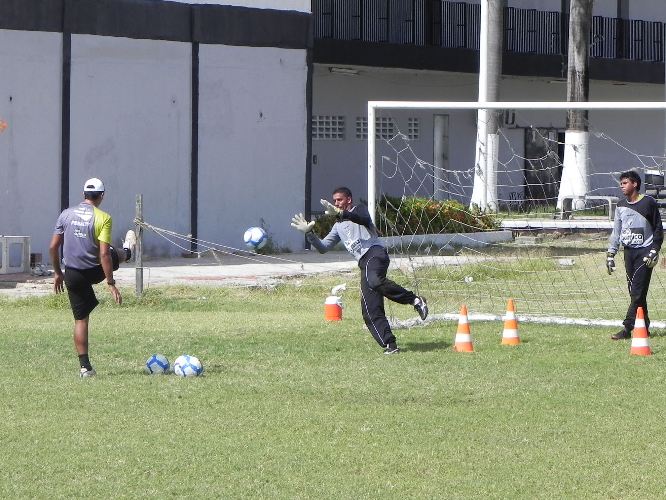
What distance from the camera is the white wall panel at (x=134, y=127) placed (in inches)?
968

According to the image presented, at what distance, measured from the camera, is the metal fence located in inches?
1302

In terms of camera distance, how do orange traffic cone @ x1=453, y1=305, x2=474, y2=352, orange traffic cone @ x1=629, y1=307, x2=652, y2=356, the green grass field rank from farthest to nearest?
1. orange traffic cone @ x1=453, y1=305, x2=474, y2=352
2. orange traffic cone @ x1=629, y1=307, x2=652, y2=356
3. the green grass field

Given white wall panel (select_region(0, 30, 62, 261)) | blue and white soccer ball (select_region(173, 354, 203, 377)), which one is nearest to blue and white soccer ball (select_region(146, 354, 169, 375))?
blue and white soccer ball (select_region(173, 354, 203, 377))

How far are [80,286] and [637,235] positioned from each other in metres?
5.94

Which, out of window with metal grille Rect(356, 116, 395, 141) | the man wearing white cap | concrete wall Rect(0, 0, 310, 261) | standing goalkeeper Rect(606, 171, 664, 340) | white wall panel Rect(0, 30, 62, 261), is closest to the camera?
the man wearing white cap

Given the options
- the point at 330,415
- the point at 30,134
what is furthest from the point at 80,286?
the point at 30,134

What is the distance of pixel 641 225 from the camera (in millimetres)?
14398

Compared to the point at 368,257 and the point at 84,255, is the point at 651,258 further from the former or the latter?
the point at 84,255

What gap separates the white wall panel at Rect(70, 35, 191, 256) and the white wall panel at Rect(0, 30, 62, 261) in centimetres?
39

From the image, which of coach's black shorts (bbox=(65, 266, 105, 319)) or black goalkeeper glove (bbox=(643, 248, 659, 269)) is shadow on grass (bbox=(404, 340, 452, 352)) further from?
coach's black shorts (bbox=(65, 266, 105, 319))

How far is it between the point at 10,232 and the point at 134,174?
271 cm

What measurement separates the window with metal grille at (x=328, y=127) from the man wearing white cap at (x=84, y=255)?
2281 centimetres

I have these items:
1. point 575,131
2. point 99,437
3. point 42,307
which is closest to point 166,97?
point 42,307

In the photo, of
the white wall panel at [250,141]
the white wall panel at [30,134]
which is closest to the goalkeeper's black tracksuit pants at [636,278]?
the white wall panel at [30,134]
